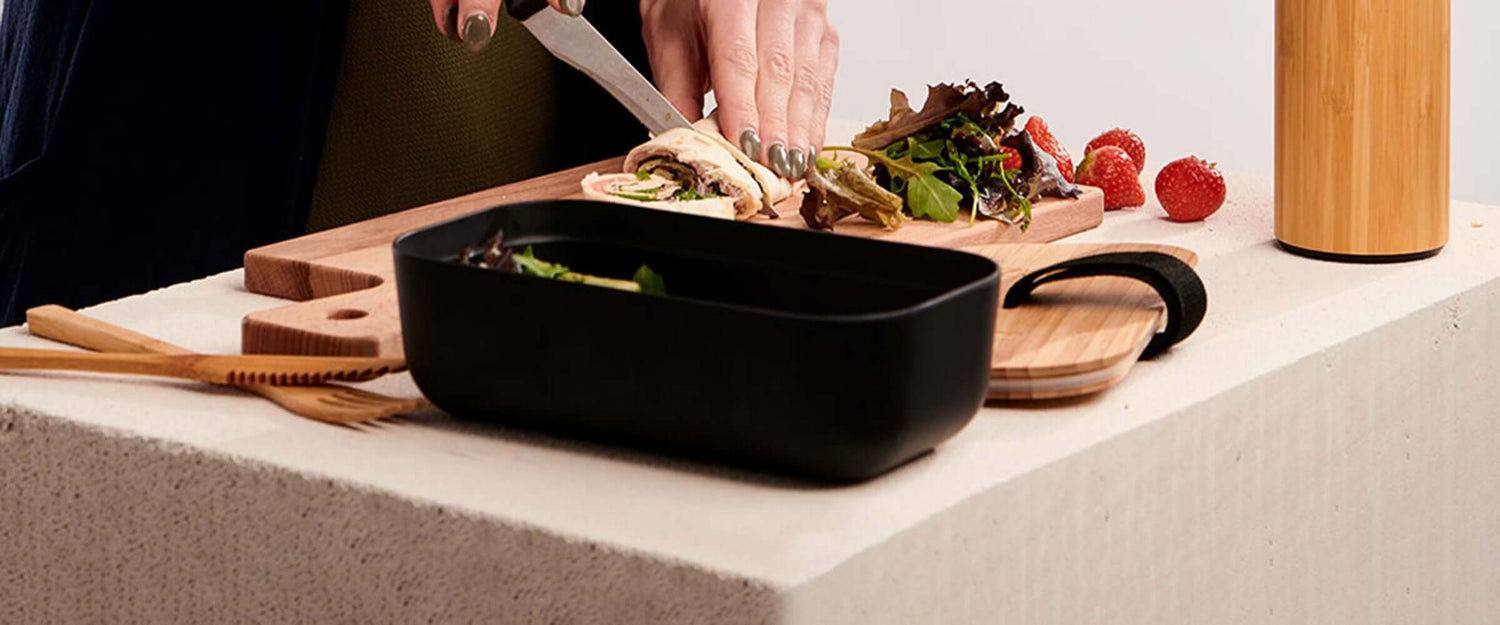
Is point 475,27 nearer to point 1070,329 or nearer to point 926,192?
point 926,192

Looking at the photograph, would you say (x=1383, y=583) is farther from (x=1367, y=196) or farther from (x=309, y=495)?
(x=309, y=495)

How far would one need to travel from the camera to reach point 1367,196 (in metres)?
1.36


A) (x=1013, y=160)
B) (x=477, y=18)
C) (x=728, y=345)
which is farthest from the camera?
(x=1013, y=160)

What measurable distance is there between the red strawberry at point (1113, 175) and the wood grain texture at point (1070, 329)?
12.1 inches

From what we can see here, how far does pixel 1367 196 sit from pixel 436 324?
73 centimetres

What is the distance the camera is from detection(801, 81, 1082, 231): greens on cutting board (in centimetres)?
142

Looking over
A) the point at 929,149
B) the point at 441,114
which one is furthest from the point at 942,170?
the point at 441,114

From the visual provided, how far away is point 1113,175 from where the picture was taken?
158 cm

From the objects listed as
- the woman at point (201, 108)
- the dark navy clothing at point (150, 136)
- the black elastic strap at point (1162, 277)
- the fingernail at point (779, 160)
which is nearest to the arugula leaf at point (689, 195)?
the fingernail at point (779, 160)

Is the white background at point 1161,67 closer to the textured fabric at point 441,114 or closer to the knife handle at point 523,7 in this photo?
the textured fabric at point 441,114

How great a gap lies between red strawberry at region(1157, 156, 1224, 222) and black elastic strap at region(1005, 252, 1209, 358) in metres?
0.38

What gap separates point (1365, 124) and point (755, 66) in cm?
53

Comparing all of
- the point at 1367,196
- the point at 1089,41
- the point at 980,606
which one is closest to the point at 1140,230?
the point at 1367,196

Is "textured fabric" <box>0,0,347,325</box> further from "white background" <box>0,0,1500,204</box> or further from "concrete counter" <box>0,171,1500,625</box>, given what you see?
"white background" <box>0,0,1500,204</box>
